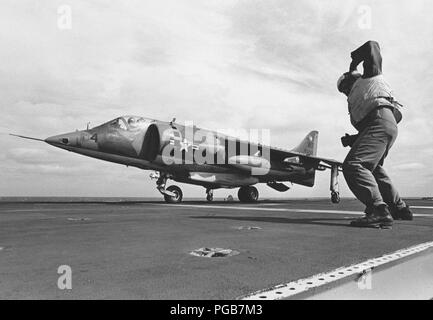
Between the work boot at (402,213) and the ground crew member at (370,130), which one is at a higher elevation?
the ground crew member at (370,130)

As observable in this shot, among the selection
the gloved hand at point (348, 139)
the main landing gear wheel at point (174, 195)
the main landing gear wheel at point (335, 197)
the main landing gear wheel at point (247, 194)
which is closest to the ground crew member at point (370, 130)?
the gloved hand at point (348, 139)

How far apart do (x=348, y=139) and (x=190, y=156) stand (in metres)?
11.6

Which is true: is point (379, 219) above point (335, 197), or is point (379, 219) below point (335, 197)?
above

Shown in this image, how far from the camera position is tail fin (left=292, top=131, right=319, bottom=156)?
2706 cm

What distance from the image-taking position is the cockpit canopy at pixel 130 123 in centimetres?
1436

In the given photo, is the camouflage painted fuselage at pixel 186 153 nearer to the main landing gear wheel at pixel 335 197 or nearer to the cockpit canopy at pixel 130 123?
the cockpit canopy at pixel 130 123

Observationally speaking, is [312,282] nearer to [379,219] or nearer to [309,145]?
[379,219]

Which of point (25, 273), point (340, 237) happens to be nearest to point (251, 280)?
point (25, 273)

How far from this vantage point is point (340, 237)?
3.23m

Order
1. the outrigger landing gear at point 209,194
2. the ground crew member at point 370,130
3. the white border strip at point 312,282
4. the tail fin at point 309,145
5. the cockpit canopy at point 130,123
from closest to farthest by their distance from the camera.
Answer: the white border strip at point 312,282
the ground crew member at point 370,130
the cockpit canopy at point 130,123
the outrigger landing gear at point 209,194
the tail fin at point 309,145

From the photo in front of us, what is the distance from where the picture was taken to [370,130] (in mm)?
4211

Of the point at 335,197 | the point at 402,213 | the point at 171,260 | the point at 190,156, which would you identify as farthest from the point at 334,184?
the point at 171,260
